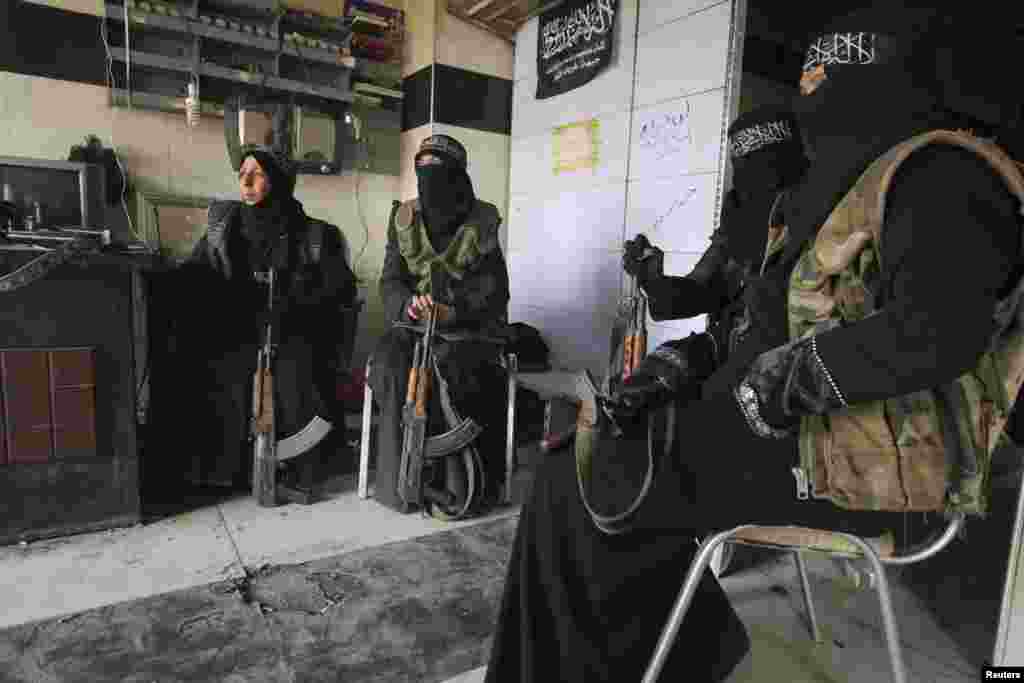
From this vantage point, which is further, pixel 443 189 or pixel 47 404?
pixel 443 189

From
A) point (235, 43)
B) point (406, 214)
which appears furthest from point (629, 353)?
point (235, 43)

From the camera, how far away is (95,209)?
96.0 inches

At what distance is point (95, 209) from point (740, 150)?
2541 mm

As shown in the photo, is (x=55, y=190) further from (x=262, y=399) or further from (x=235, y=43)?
(x=262, y=399)

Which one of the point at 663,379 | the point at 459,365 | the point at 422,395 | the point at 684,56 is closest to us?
the point at 663,379

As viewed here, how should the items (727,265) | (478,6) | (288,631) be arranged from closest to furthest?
(288,631)
(727,265)
(478,6)

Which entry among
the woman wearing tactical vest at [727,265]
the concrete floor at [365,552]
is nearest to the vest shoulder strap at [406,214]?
the woman wearing tactical vest at [727,265]

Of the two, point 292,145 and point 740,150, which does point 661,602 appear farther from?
point 292,145

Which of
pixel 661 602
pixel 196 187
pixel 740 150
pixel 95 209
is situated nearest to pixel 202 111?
pixel 196 187

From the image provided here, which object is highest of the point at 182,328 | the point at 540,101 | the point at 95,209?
the point at 540,101

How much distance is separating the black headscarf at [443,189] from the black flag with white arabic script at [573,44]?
1252 mm

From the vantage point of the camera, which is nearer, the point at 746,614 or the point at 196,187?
the point at 746,614

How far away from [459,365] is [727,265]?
3.30ft

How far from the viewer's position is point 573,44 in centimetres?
→ 315
